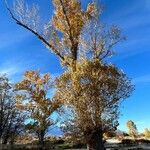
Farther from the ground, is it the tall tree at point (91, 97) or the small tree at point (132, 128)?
the small tree at point (132, 128)

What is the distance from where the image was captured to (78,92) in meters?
29.9

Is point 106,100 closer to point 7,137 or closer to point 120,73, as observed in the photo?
point 120,73

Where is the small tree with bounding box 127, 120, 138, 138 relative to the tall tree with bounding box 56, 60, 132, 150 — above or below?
above

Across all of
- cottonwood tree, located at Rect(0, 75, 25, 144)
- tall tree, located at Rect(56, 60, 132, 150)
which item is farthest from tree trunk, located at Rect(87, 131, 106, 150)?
cottonwood tree, located at Rect(0, 75, 25, 144)

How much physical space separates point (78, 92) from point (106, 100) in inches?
84.6

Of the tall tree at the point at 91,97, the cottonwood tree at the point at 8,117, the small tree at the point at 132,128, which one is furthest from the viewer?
the small tree at the point at 132,128

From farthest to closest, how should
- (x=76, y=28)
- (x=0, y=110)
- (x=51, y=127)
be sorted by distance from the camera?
(x=51, y=127)
(x=0, y=110)
(x=76, y=28)

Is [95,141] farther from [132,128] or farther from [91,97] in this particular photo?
[132,128]

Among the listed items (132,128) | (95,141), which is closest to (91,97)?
(95,141)

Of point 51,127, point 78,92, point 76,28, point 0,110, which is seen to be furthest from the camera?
point 51,127

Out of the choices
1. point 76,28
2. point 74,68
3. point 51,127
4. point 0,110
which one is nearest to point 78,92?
point 74,68

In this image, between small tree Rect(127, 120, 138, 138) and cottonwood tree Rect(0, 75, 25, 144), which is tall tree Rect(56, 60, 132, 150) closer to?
cottonwood tree Rect(0, 75, 25, 144)

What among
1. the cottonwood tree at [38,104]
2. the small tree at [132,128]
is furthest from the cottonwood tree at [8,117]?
the small tree at [132,128]

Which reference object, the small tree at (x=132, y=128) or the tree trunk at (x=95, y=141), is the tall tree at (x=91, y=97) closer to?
the tree trunk at (x=95, y=141)
